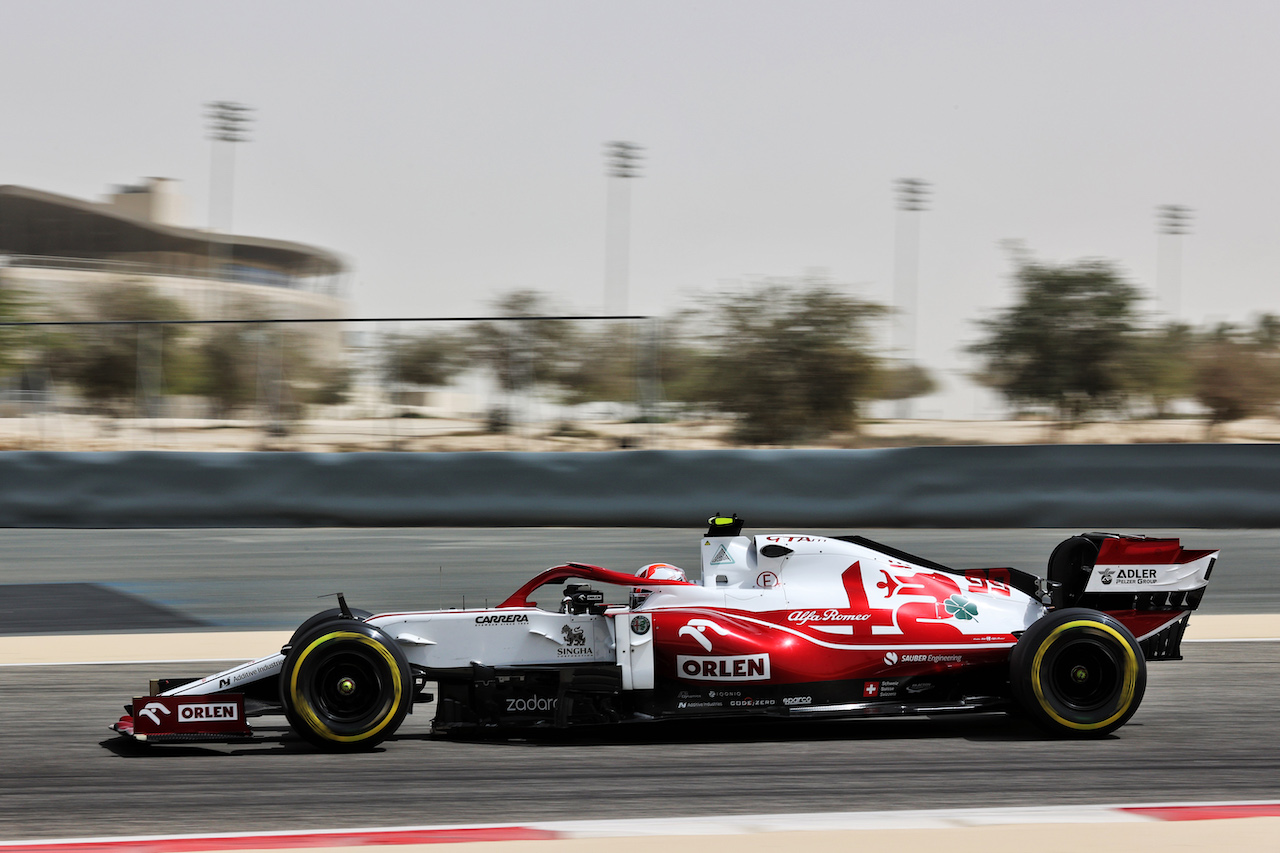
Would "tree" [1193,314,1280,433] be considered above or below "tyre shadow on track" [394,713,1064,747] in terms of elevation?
above

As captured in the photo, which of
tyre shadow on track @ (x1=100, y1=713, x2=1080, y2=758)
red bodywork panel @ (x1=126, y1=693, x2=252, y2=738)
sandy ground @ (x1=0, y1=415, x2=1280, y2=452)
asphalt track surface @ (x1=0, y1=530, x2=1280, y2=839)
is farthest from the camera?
sandy ground @ (x1=0, y1=415, x2=1280, y2=452)

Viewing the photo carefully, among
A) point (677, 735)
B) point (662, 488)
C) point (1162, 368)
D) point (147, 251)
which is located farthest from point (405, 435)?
point (147, 251)

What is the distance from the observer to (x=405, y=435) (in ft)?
44.5

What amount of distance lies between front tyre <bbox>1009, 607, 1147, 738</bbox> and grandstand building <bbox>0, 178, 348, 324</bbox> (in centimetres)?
3456

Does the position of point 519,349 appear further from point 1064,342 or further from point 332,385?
point 1064,342

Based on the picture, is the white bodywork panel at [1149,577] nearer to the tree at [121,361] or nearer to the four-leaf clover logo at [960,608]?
the four-leaf clover logo at [960,608]

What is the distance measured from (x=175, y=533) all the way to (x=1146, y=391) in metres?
13.5

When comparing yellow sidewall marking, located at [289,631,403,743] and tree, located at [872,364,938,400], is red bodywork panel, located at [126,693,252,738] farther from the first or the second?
tree, located at [872,364,938,400]

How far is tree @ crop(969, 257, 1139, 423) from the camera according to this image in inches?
677

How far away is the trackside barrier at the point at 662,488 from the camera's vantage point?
12.0 metres

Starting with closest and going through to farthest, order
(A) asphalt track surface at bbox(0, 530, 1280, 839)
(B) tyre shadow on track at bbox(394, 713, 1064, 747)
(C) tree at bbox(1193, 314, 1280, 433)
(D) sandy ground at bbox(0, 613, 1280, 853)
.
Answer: (D) sandy ground at bbox(0, 613, 1280, 853) < (A) asphalt track surface at bbox(0, 530, 1280, 839) < (B) tyre shadow on track at bbox(394, 713, 1064, 747) < (C) tree at bbox(1193, 314, 1280, 433)

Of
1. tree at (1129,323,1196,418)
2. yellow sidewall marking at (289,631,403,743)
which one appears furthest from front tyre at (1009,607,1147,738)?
tree at (1129,323,1196,418)

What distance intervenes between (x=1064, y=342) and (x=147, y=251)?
48.0m

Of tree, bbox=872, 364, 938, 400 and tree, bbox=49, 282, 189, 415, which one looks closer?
tree, bbox=49, 282, 189, 415
